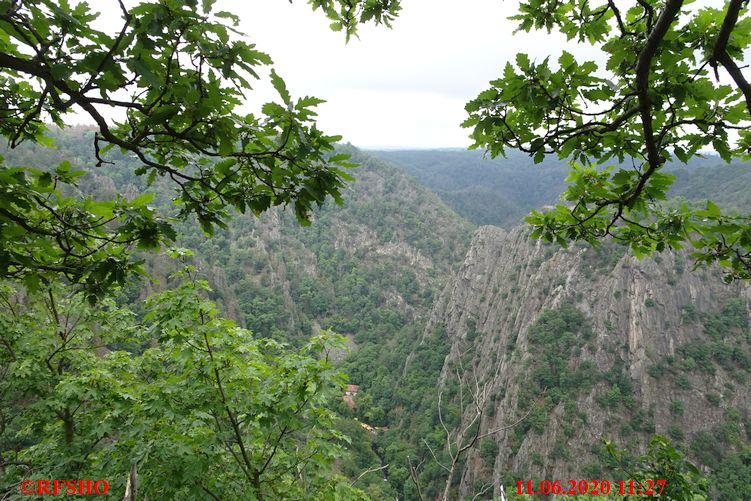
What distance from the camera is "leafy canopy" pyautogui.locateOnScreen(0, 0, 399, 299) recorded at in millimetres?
1832

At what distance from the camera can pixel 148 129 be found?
231 centimetres

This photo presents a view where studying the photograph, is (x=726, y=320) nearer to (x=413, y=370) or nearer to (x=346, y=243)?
(x=413, y=370)

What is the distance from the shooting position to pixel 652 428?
5394 centimetres

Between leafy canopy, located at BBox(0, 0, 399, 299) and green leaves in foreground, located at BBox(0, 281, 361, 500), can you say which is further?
green leaves in foreground, located at BBox(0, 281, 361, 500)

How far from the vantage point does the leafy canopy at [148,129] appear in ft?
6.01

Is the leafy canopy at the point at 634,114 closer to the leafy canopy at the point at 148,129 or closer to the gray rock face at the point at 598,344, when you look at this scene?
the leafy canopy at the point at 148,129

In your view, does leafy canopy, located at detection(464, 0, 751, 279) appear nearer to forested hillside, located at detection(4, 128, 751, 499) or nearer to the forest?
the forest

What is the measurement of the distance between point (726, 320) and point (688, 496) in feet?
250

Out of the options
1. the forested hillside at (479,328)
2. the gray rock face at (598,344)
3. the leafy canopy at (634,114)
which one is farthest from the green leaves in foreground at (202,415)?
the gray rock face at (598,344)
